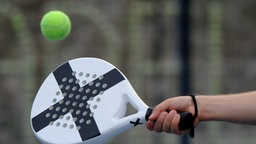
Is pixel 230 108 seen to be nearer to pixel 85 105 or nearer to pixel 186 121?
pixel 186 121

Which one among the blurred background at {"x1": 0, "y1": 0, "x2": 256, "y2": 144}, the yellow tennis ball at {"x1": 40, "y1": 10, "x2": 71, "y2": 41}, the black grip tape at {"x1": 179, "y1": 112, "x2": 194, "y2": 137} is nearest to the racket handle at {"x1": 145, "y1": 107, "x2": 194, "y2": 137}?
the black grip tape at {"x1": 179, "y1": 112, "x2": 194, "y2": 137}

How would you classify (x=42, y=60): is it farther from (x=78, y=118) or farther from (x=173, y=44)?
(x=78, y=118)

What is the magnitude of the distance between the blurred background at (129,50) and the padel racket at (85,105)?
3.14 meters

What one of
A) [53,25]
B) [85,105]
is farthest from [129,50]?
[85,105]

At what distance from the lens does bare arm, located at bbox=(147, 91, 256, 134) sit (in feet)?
11.6

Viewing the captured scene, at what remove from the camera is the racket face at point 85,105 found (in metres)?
3.60

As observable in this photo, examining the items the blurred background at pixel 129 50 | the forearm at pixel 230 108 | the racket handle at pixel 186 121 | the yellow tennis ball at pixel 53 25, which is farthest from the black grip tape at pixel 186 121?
the blurred background at pixel 129 50

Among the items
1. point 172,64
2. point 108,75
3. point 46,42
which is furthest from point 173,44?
point 108,75

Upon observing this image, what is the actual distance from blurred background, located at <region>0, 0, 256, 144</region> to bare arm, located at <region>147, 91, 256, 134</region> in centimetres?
320

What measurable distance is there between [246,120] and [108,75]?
1.73ft

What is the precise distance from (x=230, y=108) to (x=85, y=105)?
526 mm

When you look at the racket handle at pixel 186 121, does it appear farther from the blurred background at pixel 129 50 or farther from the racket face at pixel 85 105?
the blurred background at pixel 129 50

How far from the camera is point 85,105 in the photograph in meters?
3.68

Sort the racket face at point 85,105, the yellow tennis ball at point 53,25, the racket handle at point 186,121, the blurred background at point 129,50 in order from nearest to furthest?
1. the racket handle at point 186,121
2. the racket face at point 85,105
3. the yellow tennis ball at point 53,25
4. the blurred background at point 129,50
